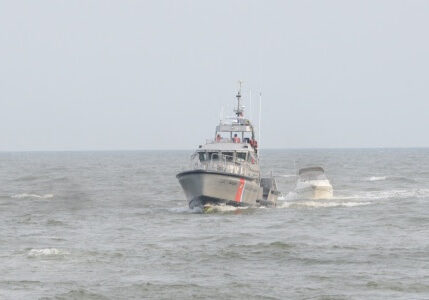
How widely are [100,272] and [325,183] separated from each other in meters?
36.6

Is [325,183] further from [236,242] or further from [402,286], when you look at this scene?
[402,286]

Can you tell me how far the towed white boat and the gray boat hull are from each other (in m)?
15.6

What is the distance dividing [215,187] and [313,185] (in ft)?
59.8

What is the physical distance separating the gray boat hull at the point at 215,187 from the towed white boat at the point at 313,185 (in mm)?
15579

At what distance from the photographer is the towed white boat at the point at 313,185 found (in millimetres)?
60438

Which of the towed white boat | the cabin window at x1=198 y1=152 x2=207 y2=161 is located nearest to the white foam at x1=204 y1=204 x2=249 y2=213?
the cabin window at x1=198 y1=152 x2=207 y2=161

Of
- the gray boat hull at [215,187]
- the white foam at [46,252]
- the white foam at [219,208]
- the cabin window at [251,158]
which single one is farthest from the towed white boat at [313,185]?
the white foam at [46,252]

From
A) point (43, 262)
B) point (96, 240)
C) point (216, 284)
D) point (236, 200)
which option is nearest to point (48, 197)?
point (236, 200)

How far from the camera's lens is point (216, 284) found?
24906mm

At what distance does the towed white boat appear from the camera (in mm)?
60438

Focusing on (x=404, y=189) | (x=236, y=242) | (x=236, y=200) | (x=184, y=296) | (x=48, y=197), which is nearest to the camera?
(x=184, y=296)

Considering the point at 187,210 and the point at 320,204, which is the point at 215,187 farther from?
the point at 320,204

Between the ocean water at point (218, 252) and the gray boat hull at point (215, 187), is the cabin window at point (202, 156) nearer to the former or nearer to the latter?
the gray boat hull at point (215, 187)

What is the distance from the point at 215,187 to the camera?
4372 centimetres
